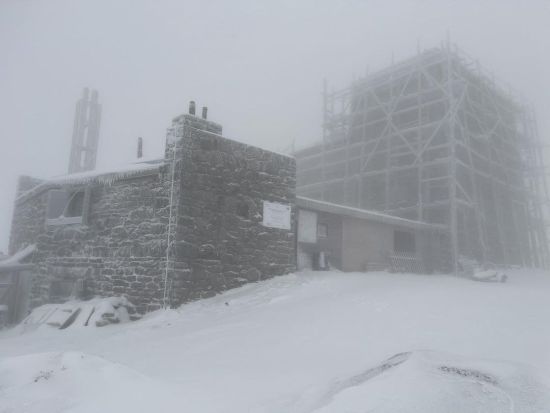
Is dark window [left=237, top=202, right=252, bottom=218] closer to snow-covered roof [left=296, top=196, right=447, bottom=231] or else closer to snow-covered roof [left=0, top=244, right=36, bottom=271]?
snow-covered roof [left=296, top=196, right=447, bottom=231]

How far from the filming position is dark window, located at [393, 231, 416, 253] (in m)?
19.1

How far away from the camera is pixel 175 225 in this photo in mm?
9914

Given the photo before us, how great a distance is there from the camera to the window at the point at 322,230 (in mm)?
15086

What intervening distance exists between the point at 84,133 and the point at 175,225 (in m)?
Result: 24.1

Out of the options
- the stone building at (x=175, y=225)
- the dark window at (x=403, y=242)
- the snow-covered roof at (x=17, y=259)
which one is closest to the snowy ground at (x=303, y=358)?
the stone building at (x=175, y=225)

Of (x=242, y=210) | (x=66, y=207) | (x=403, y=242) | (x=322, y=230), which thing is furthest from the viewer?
(x=403, y=242)

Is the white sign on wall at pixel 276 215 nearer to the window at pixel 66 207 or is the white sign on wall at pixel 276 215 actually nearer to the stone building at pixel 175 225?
the stone building at pixel 175 225

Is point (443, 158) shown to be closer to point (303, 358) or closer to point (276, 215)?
point (276, 215)

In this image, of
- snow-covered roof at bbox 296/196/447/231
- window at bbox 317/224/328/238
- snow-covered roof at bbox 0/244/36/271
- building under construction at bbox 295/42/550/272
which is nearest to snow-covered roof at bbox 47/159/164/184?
snow-covered roof at bbox 0/244/36/271

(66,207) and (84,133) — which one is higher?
(84,133)

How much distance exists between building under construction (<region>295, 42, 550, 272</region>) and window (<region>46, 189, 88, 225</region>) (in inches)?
617

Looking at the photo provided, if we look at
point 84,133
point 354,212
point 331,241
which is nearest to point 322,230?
point 331,241

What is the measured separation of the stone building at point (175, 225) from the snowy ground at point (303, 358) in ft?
4.46

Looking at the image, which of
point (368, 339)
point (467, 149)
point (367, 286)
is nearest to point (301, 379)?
point (368, 339)
